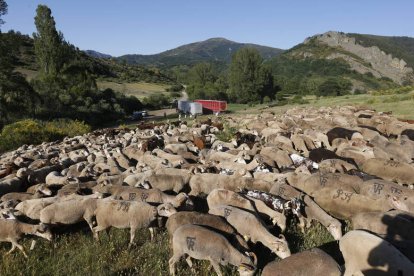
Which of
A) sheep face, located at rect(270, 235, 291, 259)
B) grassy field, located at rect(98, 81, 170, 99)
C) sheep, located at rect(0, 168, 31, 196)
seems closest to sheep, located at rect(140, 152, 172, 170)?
sheep, located at rect(0, 168, 31, 196)

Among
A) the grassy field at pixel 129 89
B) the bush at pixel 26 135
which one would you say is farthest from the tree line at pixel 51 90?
the grassy field at pixel 129 89

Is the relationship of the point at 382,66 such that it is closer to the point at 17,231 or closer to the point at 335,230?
the point at 335,230

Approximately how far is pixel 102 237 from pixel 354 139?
1336 centimetres

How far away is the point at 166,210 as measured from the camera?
875 cm

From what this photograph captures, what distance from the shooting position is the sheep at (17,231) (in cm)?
843

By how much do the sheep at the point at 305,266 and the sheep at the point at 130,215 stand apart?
308 centimetres

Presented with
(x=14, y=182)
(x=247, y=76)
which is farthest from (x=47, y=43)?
(x=14, y=182)

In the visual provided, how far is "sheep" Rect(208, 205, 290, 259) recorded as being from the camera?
7.57m

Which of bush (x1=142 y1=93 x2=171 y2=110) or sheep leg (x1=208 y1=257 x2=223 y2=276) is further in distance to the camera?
bush (x1=142 y1=93 x2=171 y2=110)

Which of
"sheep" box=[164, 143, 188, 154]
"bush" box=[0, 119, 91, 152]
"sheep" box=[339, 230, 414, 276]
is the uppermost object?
"sheep" box=[339, 230, 414, 276]

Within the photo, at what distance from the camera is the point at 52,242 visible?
8562 mm

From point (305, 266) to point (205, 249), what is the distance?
188 centimetres

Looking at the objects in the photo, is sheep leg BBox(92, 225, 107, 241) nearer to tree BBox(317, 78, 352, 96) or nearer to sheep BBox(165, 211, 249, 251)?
sheep BBox(165, 211, 249, 251)

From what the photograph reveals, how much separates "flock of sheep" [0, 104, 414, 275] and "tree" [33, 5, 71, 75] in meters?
46.2
